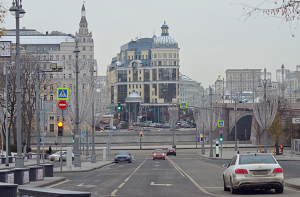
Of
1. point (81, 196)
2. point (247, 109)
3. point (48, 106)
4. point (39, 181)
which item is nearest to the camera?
point (81, 196)

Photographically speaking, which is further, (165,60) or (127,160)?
(165,60)

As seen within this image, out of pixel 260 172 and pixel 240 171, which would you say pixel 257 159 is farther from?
pixel 240 171

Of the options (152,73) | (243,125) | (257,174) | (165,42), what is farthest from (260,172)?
(152,73)

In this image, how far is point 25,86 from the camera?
62.1 meters

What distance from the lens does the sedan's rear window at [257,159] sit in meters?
15.5

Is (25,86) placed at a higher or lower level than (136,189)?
higher

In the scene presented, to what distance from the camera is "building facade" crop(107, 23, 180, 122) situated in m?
165

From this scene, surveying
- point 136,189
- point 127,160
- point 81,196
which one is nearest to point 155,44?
point 127,160

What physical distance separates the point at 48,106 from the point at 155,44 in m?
138

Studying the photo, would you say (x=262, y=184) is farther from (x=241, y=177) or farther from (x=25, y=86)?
(x=25, y=86)

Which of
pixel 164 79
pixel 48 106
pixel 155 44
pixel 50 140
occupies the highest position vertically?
pixel 155 44

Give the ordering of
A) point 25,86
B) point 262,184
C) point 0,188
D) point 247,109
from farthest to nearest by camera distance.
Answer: point 247,109 < point 25,86 < point 262,184 < point 0,188

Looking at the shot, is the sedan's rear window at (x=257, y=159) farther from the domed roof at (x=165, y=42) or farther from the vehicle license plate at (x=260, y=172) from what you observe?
the domed roof at (x=165, y=42)

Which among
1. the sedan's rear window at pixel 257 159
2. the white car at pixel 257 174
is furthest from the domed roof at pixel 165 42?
the white car at pixel 257 174
